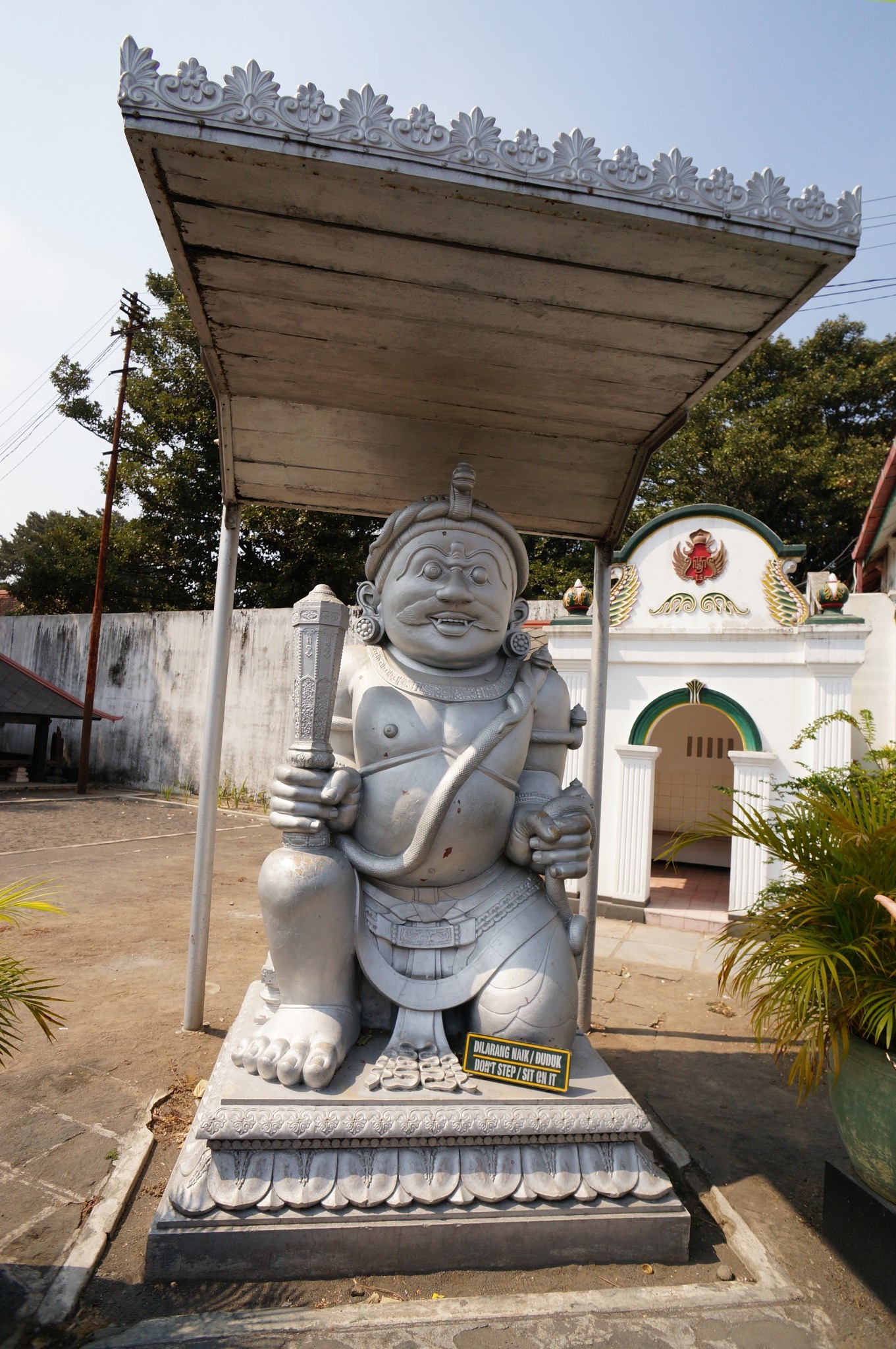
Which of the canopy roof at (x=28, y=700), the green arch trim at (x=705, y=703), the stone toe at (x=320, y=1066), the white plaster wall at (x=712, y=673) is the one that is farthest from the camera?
the canopy roof at (x=28, y=700)

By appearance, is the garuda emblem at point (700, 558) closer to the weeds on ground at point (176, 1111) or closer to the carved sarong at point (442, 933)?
the carved sarong at point (442, 933)

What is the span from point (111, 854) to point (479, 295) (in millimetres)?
6831

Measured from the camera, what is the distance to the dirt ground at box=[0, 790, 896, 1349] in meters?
1.92

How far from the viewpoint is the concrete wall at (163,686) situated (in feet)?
38.0

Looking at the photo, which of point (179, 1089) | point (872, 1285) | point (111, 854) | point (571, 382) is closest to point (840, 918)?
point (872, 1285)

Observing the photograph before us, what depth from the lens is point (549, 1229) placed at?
205 cm

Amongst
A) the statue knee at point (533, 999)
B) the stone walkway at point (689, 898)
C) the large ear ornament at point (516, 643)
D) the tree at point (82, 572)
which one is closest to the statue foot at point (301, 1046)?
the statue knee at point (533, 999)

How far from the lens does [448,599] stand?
266cm

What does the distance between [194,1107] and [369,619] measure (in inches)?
73.7

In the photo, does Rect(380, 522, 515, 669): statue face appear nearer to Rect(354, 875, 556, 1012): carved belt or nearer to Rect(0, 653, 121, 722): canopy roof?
Rect(354, 875, 556, 1012): carved belt

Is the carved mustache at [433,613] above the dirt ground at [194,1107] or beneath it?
above

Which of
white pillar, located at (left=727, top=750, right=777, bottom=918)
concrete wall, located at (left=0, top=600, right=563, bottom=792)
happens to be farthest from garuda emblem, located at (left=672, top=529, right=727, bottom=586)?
concrete wall, located at (left=0, top=600, right=563, bottom=792)

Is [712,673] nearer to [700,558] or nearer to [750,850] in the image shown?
[700,558]

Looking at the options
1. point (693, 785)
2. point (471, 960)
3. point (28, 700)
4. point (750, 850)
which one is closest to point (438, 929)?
point (471, 960)
